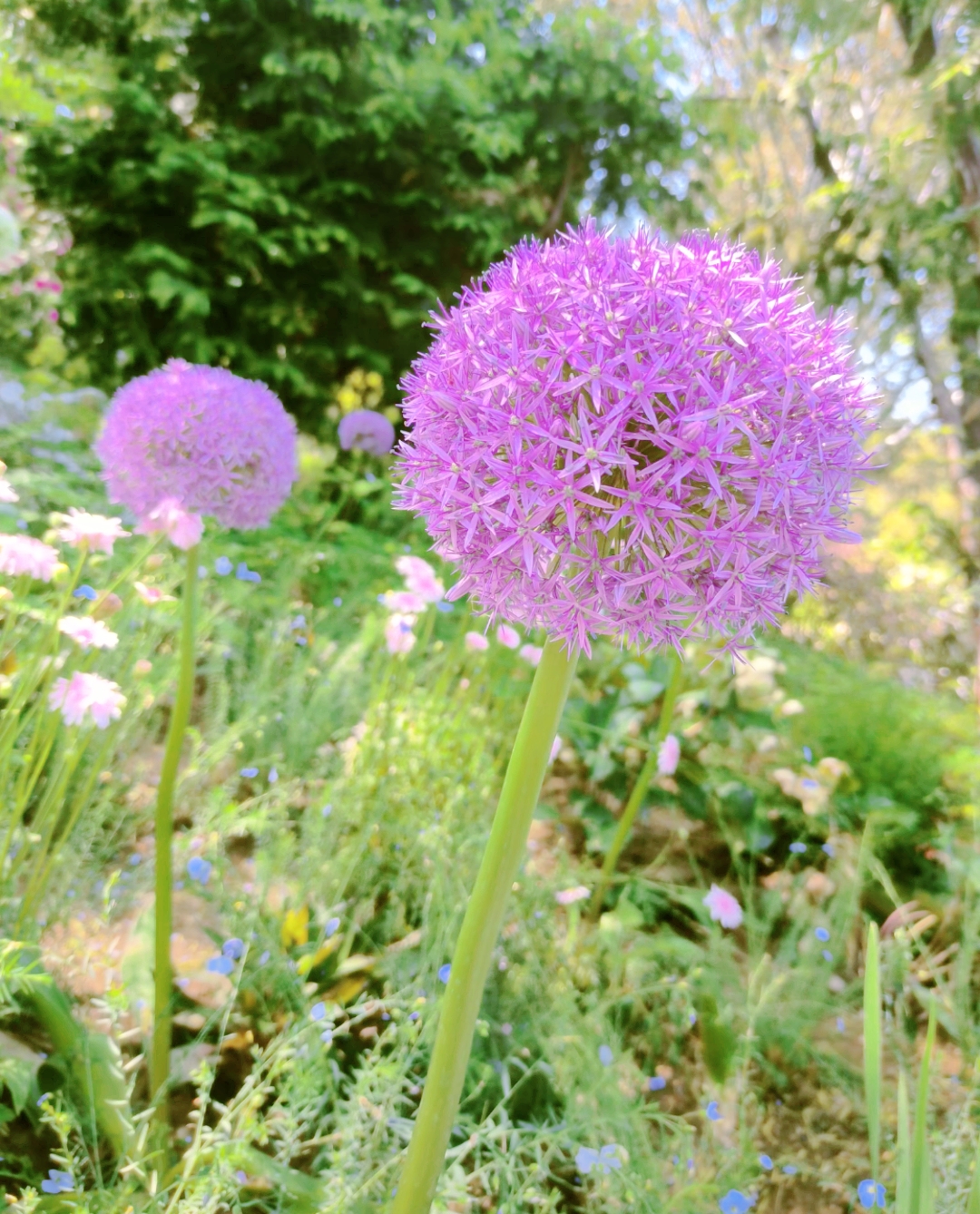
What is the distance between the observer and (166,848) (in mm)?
1558

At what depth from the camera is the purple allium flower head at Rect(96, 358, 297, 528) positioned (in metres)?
1.63

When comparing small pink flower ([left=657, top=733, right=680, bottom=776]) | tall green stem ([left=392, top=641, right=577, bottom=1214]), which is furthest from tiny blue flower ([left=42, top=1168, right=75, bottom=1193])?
small pink flower ([left=657, top=733, right=680, bottom=776])

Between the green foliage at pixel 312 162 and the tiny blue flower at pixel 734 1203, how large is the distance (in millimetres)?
4824

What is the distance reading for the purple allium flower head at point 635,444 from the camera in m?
1.00

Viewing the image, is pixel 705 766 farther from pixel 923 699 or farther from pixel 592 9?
pixel 592 9

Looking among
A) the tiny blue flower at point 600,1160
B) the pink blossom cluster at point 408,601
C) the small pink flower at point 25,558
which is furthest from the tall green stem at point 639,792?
the small pink flower at point 25,558

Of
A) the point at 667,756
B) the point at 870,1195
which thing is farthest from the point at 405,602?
the point at 870,1195

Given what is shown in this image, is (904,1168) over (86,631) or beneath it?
beneath

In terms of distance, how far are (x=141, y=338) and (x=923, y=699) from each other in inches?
193

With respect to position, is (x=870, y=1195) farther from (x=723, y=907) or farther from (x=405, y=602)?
(x=405, y=602)

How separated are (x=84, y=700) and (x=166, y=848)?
322 millimetres

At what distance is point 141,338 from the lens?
5102 mm

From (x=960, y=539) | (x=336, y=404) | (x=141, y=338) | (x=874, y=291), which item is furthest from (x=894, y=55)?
(x=141, y=338)

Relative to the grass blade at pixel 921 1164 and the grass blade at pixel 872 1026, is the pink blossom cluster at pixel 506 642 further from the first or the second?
the grass blade at pixel 921 1164
